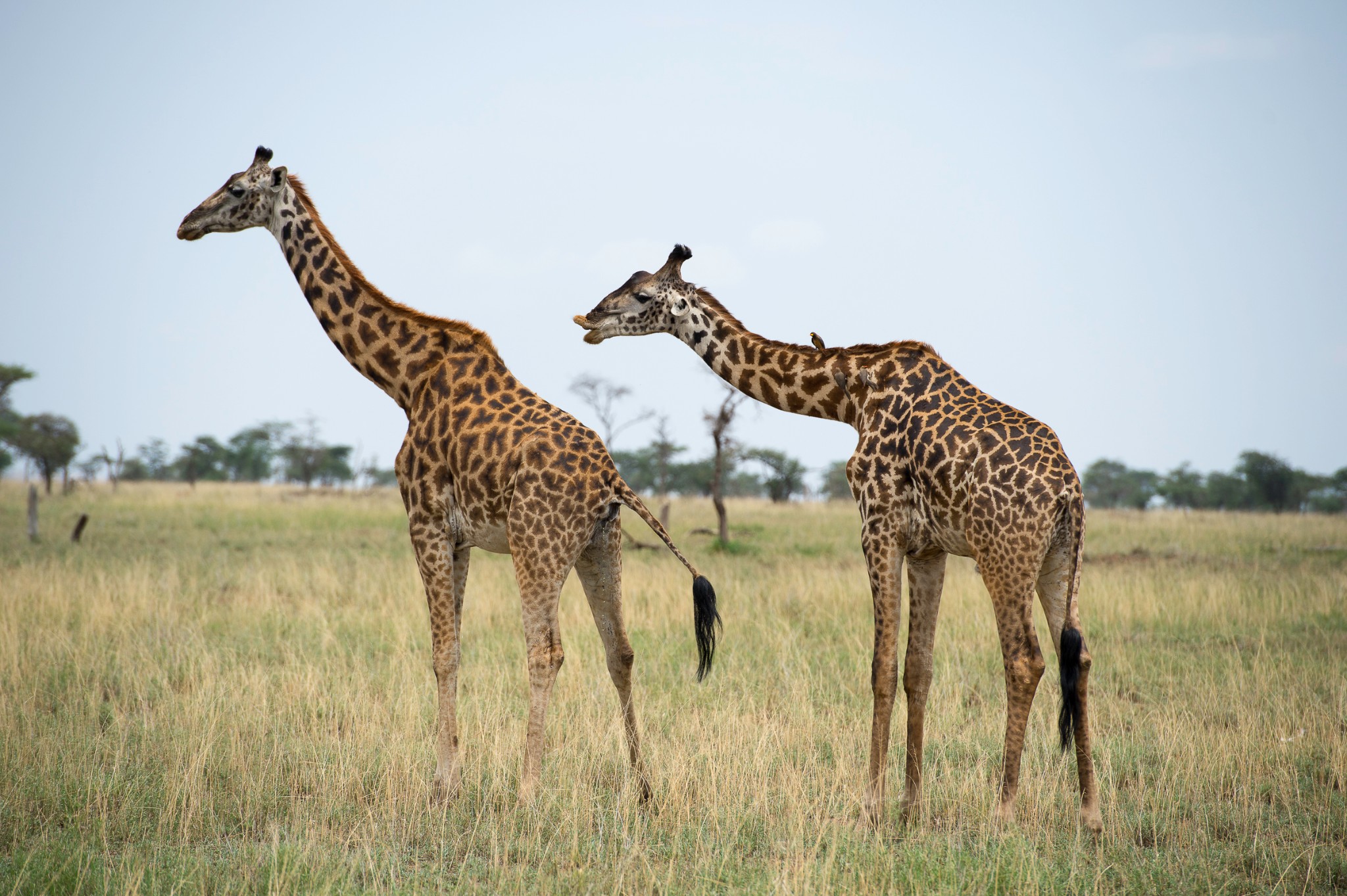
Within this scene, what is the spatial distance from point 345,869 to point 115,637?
6.22 m

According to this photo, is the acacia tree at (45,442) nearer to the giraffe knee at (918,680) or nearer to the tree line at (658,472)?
the tree line at (658,472)

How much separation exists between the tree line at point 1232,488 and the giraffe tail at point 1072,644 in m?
37.3

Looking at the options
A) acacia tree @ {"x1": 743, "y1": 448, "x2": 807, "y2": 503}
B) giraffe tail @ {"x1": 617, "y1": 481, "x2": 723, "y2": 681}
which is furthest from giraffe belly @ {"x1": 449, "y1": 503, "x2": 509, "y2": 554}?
acacia tree @ {"x1": 743, "y1": 448, "x2": 807, "y2": 503}

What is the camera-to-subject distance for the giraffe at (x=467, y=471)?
5848mm

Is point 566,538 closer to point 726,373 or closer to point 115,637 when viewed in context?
point 726,373

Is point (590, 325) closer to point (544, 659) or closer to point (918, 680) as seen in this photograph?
point (544, 659)

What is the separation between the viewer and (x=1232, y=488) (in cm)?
4662

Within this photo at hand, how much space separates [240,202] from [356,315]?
113 cm

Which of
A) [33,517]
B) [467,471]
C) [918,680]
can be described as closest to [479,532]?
[467,471]

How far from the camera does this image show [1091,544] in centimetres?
2016

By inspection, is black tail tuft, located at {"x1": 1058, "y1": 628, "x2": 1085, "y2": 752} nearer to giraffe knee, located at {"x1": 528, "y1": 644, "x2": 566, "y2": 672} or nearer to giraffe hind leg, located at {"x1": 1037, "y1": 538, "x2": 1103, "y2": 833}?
giraffe hind leg, located at {"x1": 1037, "y1": 538, "x2": 1103, "y2": 833}

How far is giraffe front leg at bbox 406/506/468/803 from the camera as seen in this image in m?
5.96

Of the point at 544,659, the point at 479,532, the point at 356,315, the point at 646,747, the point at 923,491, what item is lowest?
the point at 646,747

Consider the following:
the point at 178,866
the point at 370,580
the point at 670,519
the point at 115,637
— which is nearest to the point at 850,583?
the point at 370,580
